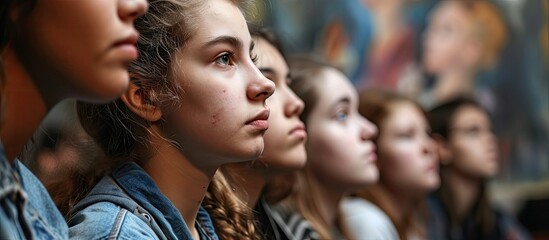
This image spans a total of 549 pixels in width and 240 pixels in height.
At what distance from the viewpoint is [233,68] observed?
1.96 meters

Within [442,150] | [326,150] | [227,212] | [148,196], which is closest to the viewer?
[148,196]

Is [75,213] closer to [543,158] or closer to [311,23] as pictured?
[311,23]

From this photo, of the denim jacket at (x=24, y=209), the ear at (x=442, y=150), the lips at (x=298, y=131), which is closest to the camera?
the denim jacket at (x=24, y=209)

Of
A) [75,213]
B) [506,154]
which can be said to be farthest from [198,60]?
[506,154]

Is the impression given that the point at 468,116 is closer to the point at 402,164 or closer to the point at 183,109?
the point at 402,164

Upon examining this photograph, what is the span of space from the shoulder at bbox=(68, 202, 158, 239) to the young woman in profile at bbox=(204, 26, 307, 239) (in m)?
0.50

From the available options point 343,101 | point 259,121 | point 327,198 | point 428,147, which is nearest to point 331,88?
point 343,101

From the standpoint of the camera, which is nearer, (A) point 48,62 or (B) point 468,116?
(A) point 48,62

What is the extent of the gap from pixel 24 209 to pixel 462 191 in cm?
347

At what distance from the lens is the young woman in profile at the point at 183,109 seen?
191 centimetres

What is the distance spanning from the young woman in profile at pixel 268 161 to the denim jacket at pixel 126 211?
373 mm

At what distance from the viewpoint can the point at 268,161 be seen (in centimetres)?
255

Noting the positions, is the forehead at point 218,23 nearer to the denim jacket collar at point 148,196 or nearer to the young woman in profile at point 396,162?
the denim jacket collar at point 148,196

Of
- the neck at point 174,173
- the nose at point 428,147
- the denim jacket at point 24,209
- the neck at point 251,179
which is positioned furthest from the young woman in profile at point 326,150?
the denim jacket at point 24,209
